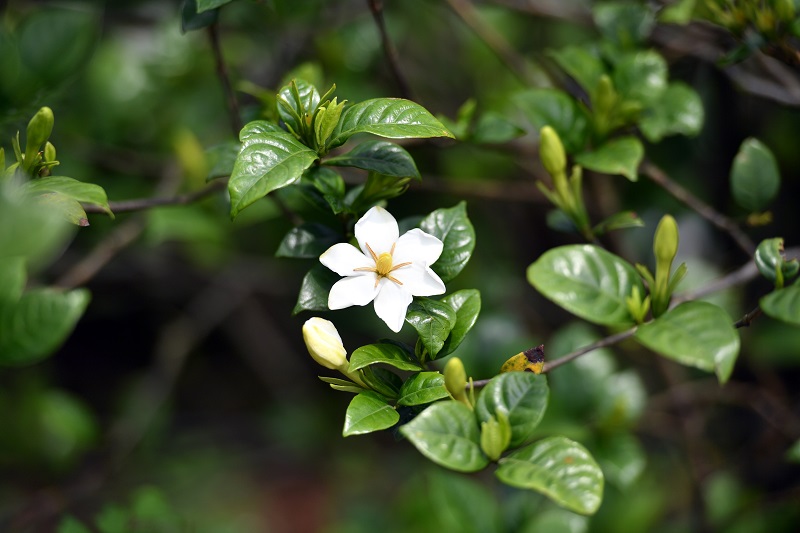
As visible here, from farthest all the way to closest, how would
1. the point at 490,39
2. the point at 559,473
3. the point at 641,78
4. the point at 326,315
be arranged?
the point at 326,315 < the point at 490,39 < the point at 641,78 < the point at 559,473

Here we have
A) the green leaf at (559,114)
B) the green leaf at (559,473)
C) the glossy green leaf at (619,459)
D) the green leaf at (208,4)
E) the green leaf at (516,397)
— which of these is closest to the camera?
the green leaf at (559,473)

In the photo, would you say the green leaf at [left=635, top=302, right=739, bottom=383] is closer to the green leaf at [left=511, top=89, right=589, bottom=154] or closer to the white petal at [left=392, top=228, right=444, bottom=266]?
the white petal at [left=392, top=228, right=444, bottom=266]

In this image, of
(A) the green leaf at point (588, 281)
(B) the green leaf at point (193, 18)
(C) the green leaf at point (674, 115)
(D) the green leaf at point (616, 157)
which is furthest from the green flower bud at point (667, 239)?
(B) the green leaf at point (193, 18)

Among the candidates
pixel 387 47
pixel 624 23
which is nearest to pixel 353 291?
pixel 387 47

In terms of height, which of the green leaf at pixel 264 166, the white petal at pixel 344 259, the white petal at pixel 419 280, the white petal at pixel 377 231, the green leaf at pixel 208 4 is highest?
the green leaf at pixel 208 4

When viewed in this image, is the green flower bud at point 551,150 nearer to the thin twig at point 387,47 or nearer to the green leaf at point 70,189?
the thin twig at point 387,47

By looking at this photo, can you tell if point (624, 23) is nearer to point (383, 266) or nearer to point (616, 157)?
point (616, 157)

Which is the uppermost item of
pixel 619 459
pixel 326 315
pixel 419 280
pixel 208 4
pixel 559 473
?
pixel 208 4

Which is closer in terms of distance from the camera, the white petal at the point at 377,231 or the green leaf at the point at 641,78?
the white petal at the point at 377,231

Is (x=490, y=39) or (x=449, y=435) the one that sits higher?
(x=490, y=39)
